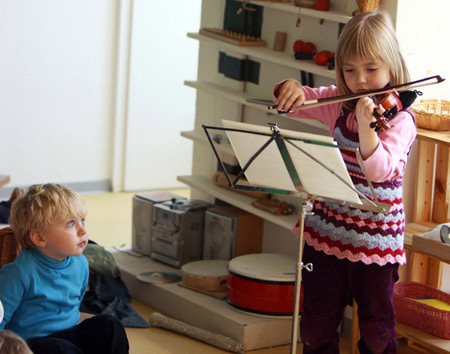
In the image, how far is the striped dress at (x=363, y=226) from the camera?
7.93 feet

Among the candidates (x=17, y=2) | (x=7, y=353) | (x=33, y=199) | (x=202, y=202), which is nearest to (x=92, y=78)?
(x=17, y=2)

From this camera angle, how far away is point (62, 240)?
2504mm

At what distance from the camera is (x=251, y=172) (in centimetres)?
224

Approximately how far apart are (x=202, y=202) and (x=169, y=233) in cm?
26

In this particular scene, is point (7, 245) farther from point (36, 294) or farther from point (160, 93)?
point (160, 93)

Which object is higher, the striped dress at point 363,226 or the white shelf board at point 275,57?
the white shelf board at point 275,57

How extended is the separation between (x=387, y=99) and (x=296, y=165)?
1.07 feet

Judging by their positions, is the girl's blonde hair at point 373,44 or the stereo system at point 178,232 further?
the stereo system at point 178,232

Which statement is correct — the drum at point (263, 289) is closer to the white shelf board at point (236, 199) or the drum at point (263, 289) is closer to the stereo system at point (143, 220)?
the white shelf board at point (236, 199)

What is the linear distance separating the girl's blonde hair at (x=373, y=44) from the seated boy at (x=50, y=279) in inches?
38.6

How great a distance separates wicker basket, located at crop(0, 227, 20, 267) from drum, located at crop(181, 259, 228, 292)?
809mm

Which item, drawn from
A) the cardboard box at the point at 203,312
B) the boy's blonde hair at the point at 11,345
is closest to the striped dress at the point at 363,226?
the cardboard box at the point at 203,312

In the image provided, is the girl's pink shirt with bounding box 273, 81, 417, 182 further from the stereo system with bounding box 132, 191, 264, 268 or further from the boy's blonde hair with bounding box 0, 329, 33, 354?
the stereo system with bounding box 132, 191, 264, 268

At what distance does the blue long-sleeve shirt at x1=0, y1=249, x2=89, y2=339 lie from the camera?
2.43m
